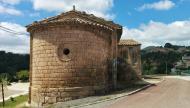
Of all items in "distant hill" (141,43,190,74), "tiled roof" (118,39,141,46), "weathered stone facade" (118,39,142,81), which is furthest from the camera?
"distant hill" (141,43,190,74)

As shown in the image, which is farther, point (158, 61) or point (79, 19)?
point (158, 61)

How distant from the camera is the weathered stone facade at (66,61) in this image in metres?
21.5

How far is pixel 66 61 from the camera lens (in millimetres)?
21594

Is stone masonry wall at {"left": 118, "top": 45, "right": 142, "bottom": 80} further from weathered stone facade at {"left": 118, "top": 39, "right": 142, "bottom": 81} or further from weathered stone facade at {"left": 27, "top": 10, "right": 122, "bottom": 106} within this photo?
weathered stone facade at {"left": 27, "top": 10, "right": 122, "bottom": 106}

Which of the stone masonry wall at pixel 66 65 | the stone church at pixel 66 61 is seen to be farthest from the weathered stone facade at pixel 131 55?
the stone masonry wall at pixel 66 65

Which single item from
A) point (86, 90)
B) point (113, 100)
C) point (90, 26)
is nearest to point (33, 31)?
point (90, 26)

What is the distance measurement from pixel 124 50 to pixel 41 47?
51.2 ft

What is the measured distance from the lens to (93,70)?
2222 centimetres

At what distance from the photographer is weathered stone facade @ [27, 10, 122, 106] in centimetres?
2145

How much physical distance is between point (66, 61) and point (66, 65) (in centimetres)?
26

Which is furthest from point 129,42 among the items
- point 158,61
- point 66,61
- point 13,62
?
point 13,62

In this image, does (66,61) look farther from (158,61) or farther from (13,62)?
(13,62)

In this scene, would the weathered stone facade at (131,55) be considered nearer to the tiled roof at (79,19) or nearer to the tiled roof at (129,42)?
the tiled roof at (129,42)

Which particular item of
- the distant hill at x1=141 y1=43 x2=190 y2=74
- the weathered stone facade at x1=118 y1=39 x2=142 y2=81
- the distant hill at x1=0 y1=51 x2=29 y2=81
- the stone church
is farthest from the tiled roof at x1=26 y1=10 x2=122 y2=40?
the distant hill at x1=0 y1=51 x2=29 y2=81
